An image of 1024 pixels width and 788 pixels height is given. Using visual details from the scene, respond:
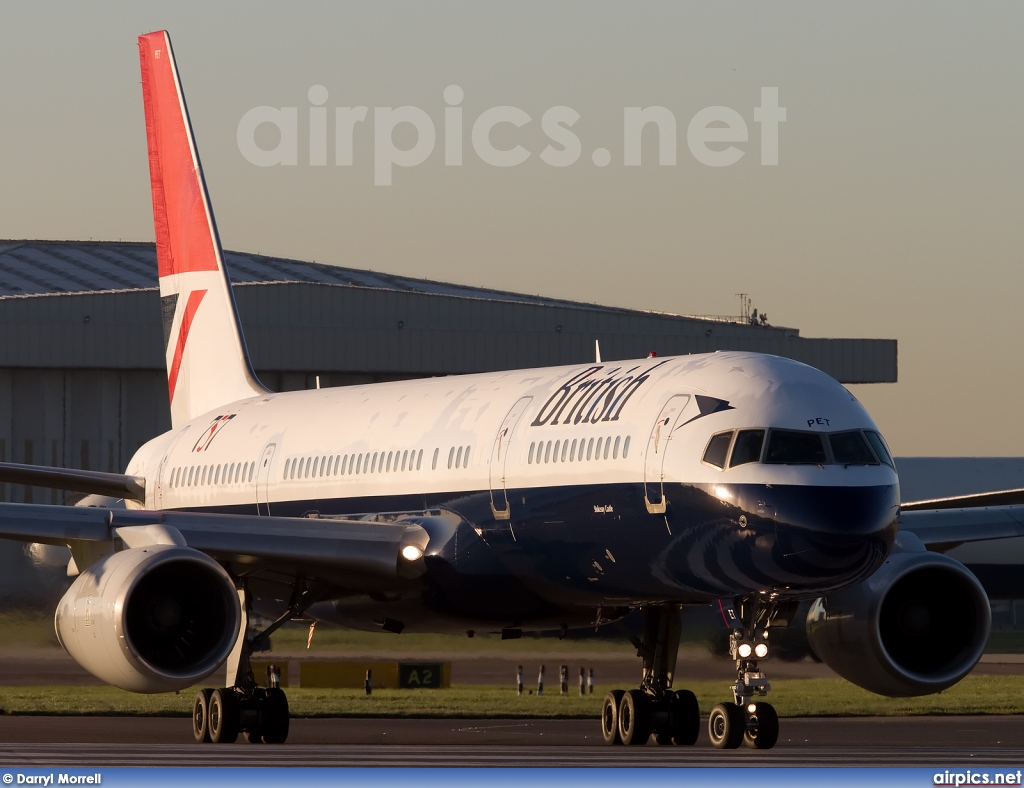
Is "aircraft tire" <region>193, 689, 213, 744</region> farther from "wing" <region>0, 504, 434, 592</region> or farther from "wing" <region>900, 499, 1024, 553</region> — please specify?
"wing" <region>900, 499, 1024, 553</region>

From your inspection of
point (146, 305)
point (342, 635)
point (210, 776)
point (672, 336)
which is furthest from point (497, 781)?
point (672, 336)

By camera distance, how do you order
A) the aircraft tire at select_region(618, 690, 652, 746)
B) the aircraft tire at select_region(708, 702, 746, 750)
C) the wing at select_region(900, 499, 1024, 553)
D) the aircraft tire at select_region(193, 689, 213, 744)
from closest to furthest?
1. the aircraft tire at select_region(708, 702, 746, 750)
2. the aircraft tire at select_region(618, 690, 652, 746)
3. the aircraft tire at select_region(193, 689, 213, 744)
4. the wing at select_region(900, 499, 1024, 553)

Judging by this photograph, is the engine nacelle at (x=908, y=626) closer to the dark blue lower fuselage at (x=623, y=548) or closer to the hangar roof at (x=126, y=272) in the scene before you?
the dark blue lower fuselage at (x=623, y=548)

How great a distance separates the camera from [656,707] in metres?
23.0

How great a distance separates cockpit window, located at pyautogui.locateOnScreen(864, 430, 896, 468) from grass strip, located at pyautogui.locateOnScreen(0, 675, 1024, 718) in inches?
578

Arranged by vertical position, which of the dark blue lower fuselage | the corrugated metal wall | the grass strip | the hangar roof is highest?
the hangar roof

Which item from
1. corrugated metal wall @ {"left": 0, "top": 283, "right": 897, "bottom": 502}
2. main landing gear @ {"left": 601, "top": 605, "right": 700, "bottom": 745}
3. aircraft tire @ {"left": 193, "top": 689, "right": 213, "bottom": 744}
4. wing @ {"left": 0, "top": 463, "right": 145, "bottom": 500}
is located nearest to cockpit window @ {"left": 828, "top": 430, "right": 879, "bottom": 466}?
main landing gear @ {"left": 601, "top": 605, "right": 700, "bottom": 745}

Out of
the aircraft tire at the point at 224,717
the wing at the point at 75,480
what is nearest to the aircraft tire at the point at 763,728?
the aircraft tire at the point at 224,717

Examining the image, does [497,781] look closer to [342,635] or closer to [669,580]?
[669,580]

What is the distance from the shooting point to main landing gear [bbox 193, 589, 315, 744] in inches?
976

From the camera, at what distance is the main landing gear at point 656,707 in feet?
75.5

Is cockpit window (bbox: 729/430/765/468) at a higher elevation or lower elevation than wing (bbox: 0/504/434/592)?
higher

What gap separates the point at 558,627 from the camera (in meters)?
24.9

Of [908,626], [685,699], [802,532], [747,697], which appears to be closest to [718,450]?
[802,532]
